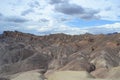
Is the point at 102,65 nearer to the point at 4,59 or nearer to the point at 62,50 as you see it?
the point at 4,59

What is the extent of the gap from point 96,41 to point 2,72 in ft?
132

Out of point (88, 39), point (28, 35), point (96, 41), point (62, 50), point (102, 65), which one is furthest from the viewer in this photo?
point (28, 35)

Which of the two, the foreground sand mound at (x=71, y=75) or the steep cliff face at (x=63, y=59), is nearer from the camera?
the foreground sand mound at (x=71, y=75)

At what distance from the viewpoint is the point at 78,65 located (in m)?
36.4

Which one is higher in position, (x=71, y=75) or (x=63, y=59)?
(x=71, y=75)

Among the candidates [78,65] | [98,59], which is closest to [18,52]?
[98,59]

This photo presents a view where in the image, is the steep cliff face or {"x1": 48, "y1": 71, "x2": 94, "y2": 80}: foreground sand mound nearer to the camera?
{"x1": 48, "y1": 71, "x2": 94, "y2": 80}: foreground sand mound

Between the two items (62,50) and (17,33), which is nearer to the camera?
(62,50)

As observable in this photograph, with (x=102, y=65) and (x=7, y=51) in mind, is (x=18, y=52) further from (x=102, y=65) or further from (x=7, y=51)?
(x=102, y=65)

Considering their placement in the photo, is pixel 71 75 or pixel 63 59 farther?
pixel 63 59

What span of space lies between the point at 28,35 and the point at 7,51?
65.7 metres

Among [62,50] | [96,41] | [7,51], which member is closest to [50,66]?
[7,51]

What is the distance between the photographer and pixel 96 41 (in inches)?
3174

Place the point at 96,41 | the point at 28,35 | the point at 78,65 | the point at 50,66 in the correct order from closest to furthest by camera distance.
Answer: the point at 78,65, the point at 50,66, the point at 96,41, the point at 28,35
